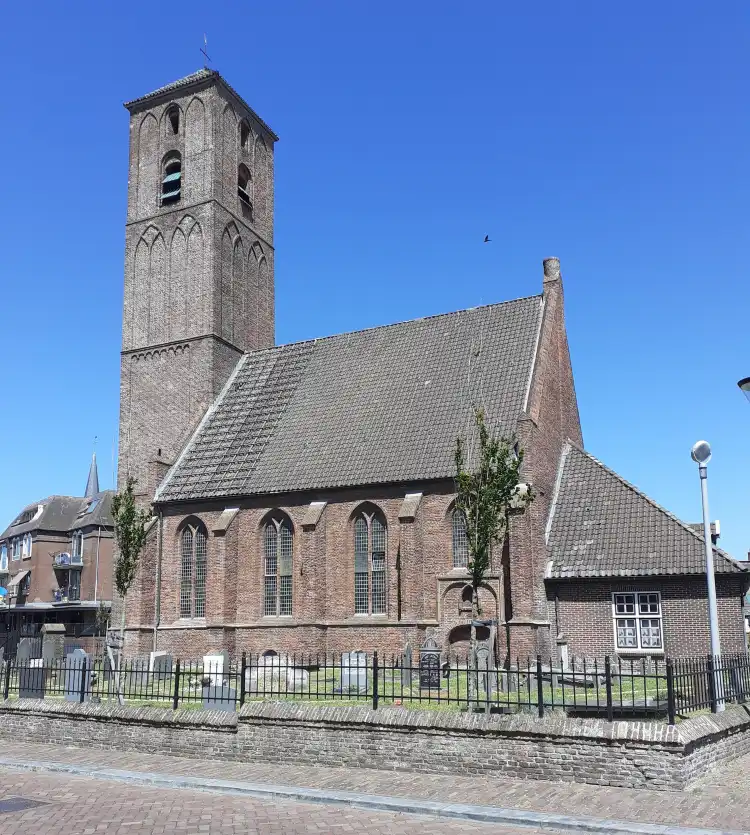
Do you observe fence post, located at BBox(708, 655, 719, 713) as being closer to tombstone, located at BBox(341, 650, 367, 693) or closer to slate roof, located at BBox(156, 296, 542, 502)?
tombstone, located at BBox(341, 650, 367, 693)

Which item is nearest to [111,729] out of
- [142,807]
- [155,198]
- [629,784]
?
[142,807]

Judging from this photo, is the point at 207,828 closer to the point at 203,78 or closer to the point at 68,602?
the point at 203,78

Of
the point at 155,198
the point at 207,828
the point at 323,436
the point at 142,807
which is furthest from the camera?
the point at 155,198

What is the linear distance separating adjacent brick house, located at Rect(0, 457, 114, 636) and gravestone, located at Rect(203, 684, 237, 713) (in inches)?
1311

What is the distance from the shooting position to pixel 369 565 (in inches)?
1185

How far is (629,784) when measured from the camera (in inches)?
496

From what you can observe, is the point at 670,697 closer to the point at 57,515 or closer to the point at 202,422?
the point at 202,422

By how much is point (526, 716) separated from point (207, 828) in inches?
215

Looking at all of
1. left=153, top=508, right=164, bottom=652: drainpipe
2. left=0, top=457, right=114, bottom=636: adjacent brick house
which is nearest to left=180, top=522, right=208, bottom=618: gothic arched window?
left=153, top=508, right=164, bottom=652: drainpipe

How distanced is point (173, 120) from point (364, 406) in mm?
19283

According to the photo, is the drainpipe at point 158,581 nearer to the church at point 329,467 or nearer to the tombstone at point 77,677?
the church at point 329,467

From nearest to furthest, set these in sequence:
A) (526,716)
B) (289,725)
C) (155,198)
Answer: (526,716) < (289,725) < (155,198)

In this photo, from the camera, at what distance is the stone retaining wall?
41.5 feet

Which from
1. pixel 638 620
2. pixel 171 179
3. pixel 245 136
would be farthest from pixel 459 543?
pixel 245 136
